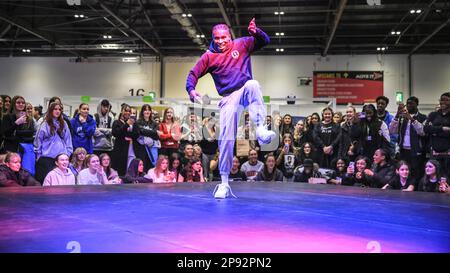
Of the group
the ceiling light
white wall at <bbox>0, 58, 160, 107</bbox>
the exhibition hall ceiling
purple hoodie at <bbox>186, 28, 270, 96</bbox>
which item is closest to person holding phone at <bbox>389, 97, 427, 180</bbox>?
purple hoodie at <bbox>186, 28, 270, 96</bbox>

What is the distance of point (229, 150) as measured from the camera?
427 cm

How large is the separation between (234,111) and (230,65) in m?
0.46

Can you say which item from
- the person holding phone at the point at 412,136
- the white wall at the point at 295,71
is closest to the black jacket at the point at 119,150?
the person holding phone at the point at 412,136

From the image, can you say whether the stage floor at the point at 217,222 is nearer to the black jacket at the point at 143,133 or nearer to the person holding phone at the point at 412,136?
the person holding phone at the point at 412,136

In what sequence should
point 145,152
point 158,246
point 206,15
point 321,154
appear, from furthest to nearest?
point 206,15, point 321,154, point 145,152, point 158,246

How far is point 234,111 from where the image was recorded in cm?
422

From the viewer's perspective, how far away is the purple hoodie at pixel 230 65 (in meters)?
4.25

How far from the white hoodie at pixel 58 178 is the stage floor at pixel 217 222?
855 millimetres

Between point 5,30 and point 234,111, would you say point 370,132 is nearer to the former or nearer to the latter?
point 234,111

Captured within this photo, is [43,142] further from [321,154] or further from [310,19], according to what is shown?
[310,19]

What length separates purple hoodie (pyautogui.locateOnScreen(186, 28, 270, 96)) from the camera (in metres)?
4.25
